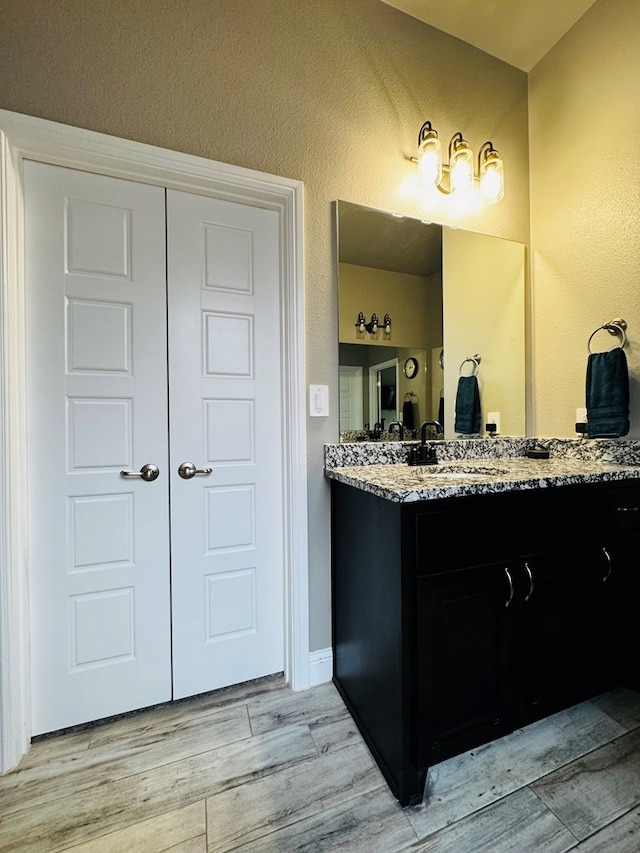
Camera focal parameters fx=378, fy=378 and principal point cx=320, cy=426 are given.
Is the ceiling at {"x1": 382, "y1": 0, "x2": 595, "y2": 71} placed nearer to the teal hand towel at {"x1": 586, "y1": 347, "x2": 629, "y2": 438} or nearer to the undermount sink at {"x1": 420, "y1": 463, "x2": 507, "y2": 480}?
the teal hand towel at {"x1": 586, "y1": 347, "x2": 629, "y2": 438}

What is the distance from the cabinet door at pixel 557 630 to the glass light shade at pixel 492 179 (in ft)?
5.45

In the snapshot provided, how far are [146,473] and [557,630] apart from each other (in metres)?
1.58

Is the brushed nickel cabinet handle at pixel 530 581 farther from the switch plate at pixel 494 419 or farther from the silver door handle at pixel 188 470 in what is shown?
the silver door handle at pixel 188 470

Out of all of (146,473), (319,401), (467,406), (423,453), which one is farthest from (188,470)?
(467,406)

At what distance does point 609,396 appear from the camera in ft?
5.44

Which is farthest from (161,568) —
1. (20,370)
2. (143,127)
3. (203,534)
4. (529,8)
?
(529,8)

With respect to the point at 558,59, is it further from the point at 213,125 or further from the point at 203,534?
the point at 203,534

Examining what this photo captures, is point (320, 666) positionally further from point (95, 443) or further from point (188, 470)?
point (95, 443)

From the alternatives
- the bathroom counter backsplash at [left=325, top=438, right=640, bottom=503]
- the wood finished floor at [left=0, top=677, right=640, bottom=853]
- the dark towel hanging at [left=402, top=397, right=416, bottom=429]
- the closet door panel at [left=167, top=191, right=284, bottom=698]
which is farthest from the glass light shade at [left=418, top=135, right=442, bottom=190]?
the wood finished floor at [left=0, top=677, right=640, bottom=853]

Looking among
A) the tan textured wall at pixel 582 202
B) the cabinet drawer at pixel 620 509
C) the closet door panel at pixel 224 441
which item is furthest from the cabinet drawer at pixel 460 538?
the tan textured wall at pixel 582 202

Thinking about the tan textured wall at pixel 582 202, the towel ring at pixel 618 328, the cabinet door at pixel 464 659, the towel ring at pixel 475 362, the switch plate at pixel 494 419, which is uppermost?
the tan textured wall at pixel 582 202

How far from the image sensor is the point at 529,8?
1.79 m

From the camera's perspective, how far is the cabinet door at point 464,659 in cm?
109

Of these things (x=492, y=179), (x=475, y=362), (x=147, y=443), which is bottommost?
(x=147, y=443)
